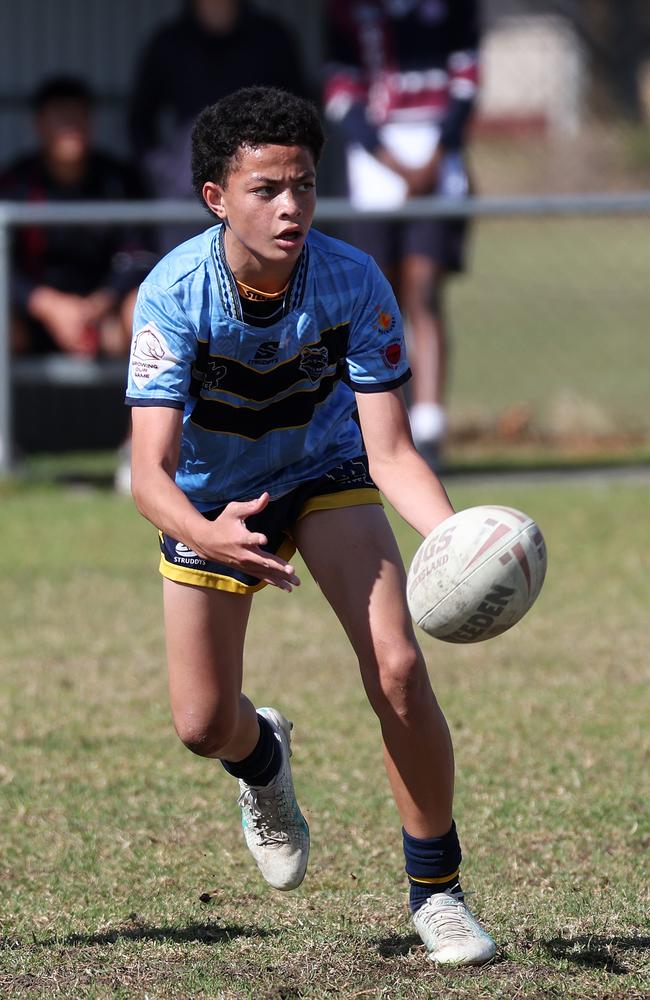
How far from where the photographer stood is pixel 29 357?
9539mm

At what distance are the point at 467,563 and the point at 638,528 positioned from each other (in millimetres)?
5241

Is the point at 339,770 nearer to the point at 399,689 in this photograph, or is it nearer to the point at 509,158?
the point at 399,689

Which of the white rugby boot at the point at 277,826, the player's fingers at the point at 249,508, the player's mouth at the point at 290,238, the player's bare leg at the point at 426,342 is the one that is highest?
the player's mouth at the point at 290,238

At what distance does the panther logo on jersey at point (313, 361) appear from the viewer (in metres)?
3.98

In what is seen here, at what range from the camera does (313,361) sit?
3996 millimetres

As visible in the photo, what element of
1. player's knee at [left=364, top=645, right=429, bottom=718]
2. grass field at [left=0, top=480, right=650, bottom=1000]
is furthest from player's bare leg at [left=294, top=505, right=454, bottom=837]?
grass field at [left=0, top=480, right=650, bottom=1000]

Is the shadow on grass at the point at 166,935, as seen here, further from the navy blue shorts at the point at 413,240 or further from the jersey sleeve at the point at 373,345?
the navy blue shorts at the point at 413,240

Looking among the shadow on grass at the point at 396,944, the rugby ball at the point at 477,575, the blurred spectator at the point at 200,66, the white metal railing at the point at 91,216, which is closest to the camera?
the rugby ball at the point at 477,575

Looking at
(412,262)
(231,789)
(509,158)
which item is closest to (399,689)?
(231,789)

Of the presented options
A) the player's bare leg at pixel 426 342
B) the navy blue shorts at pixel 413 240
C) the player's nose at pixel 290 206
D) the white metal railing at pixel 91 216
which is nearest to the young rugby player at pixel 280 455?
the player's nose at pixel 290 206

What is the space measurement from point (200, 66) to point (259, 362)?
6.03 meters

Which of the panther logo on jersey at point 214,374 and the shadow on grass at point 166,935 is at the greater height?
the panther logo on jersey at point 214,374

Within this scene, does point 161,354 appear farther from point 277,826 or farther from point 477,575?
point 277,826

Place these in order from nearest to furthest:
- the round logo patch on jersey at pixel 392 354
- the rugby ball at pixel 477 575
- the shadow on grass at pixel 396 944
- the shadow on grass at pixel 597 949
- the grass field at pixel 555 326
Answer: the rugby ball at pixel 477 575
the shadow on grass at pixel 597 949
the shadow on grass at pixel 396 944
the round logo patch on jersey at pixel 392 354
the grass field at pixel 555 326
